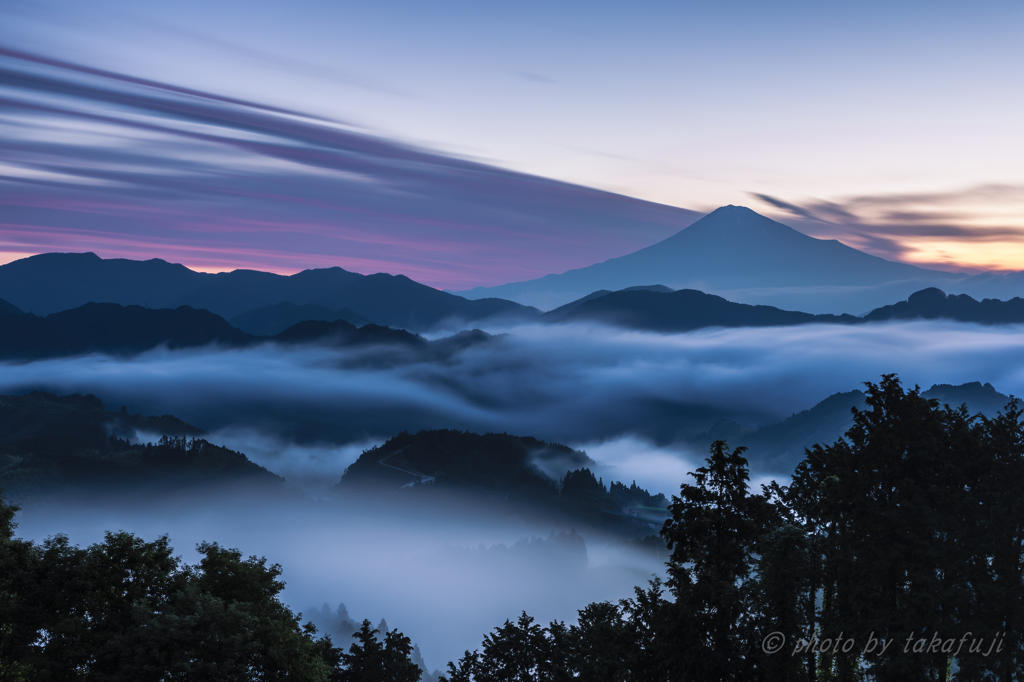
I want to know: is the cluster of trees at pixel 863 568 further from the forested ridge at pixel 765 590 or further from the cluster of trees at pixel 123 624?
the cluster of trees at pixel 123 624

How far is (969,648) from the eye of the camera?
27.7 metres

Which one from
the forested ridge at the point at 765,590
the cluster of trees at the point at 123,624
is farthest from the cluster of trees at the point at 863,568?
the cluster of trees at the point at 123,624

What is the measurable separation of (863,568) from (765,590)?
22.0 ft

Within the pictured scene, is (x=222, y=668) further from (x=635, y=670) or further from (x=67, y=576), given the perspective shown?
(x=635, y=670)

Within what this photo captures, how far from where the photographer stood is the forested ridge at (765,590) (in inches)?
1010

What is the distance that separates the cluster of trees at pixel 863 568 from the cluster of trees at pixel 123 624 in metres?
14.7

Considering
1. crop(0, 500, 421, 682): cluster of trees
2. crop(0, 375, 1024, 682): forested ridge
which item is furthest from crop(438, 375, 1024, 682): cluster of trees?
crop(0, 500, 421, 682): cluster of trees

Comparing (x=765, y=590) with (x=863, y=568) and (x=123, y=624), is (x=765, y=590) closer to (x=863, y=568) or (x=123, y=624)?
(x=863, y=568)

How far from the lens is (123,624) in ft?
91.1

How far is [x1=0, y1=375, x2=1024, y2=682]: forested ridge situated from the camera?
84.2 feet

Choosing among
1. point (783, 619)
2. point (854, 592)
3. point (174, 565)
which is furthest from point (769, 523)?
point (174, 565)

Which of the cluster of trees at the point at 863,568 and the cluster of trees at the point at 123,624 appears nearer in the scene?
the cluster of trees at the point at 863,568

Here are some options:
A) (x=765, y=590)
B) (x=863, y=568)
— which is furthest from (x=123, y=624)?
(x=863, y=568)

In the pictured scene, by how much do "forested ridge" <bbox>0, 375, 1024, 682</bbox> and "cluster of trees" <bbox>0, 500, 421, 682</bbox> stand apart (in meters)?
0.07
